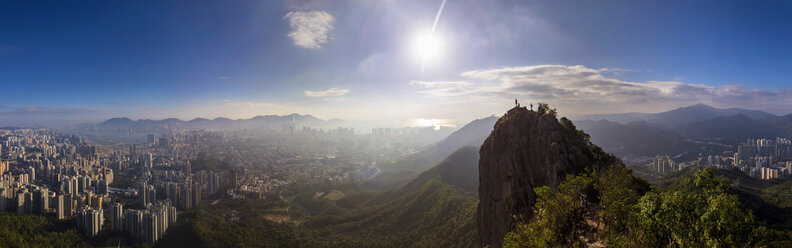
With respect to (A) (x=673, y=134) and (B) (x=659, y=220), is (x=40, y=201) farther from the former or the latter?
(A) (x=673, y=134)

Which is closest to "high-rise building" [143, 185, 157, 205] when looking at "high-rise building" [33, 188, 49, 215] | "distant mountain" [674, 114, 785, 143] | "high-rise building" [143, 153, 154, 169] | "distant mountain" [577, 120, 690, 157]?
"high-rise building" [33, 188, 49, 215]

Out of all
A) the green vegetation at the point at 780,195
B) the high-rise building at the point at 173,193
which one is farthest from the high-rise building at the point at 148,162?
the green vegetation at the point at 780,195

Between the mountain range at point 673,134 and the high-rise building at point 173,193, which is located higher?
the mountain range at point 673,134

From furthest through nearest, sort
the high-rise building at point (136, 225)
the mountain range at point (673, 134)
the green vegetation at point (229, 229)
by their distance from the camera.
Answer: the mountain range at point (673, 134)
the green vegetation at point (229, 229)
the high-rise building at point (136, 225)

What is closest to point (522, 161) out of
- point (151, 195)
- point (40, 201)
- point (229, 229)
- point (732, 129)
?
point (229, 229)

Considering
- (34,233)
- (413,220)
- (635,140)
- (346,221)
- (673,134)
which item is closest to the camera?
(34,233)

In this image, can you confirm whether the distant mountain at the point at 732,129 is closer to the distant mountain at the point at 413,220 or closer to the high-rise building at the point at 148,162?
the distant mountain at the point at 413,220

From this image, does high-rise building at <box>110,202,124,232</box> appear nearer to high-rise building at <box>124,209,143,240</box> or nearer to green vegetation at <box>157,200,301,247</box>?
high-rise building at <box>124,209,143,240</box>
